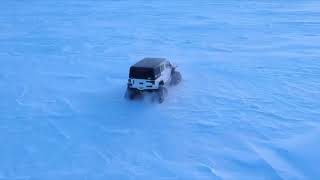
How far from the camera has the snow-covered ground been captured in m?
6.57

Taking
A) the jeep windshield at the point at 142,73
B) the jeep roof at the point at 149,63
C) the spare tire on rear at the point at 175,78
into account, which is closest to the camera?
the jeep windshield at the point at 142,73

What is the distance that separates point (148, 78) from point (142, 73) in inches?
6.0

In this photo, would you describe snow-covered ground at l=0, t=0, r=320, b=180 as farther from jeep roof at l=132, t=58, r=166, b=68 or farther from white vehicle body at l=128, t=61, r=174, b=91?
jeep roof at l=132, t=58, r=166, b=68

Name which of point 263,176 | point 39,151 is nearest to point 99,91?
point 39,151

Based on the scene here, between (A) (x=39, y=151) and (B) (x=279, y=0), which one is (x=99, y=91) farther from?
(B) (x=279, y=0)

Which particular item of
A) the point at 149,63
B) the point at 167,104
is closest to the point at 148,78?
the point at 149,63

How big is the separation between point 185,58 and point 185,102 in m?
3.41

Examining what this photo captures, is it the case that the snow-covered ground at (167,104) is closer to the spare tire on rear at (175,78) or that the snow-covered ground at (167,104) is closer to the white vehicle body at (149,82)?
the spare tire on rear at (175,78)

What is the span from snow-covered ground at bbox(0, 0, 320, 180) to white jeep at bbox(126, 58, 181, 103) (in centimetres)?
28

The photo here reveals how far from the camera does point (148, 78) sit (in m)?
8.24

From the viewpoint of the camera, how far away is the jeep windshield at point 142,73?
27.0 ft

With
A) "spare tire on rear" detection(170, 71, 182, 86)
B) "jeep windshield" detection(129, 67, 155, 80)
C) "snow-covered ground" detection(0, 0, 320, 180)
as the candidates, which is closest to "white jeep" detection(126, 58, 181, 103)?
"jeep windshield" detection(129, 67, 155, 80)

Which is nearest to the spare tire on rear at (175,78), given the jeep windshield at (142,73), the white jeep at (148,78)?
the white jeep at (148,78)

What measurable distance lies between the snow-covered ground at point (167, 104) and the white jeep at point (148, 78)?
0.93 feet
